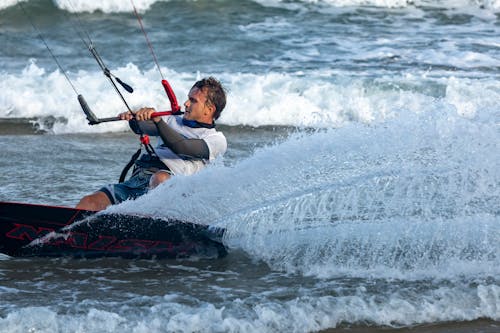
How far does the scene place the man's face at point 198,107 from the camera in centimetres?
671

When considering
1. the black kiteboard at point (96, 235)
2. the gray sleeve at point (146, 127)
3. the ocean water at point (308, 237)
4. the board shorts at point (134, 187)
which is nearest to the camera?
the ocean water at point (308, 237)

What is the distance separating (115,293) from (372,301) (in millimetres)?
1607

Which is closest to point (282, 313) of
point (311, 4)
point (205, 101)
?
point (205, 101)

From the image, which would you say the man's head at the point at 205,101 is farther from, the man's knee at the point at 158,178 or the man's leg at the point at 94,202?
the man's leg at the point at 94,202

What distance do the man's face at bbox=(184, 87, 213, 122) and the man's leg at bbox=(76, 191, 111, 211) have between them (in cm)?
83

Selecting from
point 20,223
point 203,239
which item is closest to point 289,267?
point 203,239

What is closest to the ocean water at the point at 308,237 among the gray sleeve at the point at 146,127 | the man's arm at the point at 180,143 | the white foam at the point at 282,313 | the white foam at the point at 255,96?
the white foam at the point at 282,313

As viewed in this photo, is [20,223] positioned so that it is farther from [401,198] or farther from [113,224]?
[401,198]

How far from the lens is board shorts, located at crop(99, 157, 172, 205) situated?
21.9ft

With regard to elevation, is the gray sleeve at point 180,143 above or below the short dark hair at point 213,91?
below

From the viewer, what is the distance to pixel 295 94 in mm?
13125

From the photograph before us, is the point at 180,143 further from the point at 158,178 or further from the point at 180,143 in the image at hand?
the point at 158,178

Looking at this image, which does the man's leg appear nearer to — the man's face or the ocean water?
the ocean water

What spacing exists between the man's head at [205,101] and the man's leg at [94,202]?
836 mm
